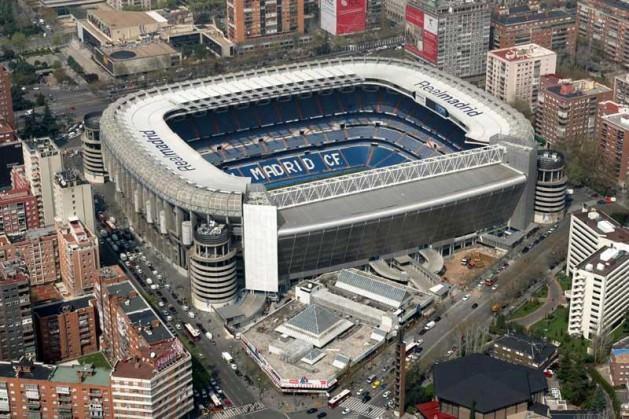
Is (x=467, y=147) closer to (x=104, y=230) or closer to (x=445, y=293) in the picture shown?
(x=445, y=293)

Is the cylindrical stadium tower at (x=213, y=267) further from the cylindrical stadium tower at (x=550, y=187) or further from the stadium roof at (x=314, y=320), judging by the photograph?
the cylindrical stadium tower at (x=550, y=187)

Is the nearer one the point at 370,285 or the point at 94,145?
the point at 370,285

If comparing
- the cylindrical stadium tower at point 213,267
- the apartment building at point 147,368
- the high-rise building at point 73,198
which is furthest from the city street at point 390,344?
the apartment building at point 147,368

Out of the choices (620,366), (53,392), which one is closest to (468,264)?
(620,366)

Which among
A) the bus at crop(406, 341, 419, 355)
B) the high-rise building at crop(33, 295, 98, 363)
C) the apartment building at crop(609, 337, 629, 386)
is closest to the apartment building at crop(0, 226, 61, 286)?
the high-rise building at crop(33, 295, 98, 363)

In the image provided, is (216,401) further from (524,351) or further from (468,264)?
(468,264)

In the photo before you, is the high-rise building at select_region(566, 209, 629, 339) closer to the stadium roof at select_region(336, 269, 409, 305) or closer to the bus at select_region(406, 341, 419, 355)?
the bus at select_region(406, 341, 419, 355)
